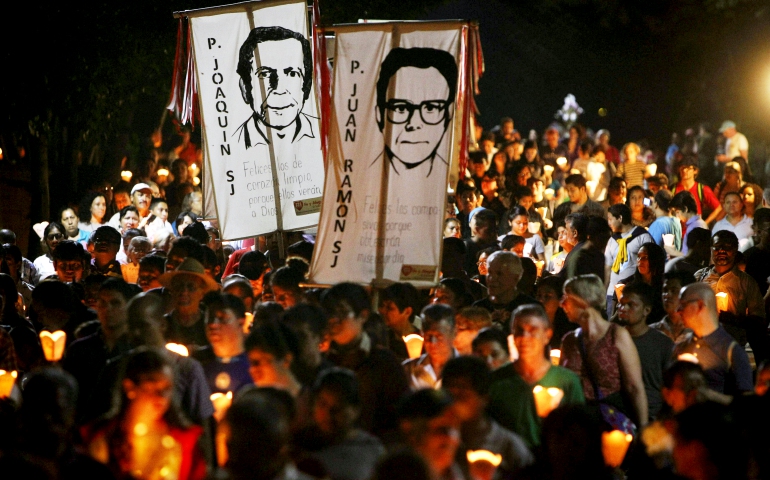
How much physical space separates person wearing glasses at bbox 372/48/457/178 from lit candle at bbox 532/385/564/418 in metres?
2.97

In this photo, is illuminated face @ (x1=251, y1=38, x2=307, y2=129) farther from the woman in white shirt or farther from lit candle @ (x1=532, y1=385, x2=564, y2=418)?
the woman in white shirt

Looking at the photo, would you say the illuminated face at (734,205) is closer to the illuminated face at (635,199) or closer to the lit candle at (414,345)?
the illuminated face at (635,199)

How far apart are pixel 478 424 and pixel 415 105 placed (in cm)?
413

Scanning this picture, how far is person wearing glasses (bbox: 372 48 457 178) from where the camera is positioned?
9031 millimetres

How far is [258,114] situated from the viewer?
10.9 m

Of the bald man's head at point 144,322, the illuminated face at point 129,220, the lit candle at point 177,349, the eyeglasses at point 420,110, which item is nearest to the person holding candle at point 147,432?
the bald man's head at point 144,322

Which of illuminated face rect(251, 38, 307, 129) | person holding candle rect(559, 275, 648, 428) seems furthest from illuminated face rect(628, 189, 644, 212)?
person holding candle rect(559, 275, 648, 428)

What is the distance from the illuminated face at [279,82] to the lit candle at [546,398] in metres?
5.28

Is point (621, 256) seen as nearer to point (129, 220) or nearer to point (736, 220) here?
point (736, 220)

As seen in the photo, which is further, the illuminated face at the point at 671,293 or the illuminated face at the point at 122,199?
the illuminated face at the point at 122,199

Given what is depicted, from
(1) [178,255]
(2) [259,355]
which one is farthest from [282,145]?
(2) [259,355]

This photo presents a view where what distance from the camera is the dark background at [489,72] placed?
17.7m

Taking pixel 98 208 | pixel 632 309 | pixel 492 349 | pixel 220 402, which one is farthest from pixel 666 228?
pixel 220 402

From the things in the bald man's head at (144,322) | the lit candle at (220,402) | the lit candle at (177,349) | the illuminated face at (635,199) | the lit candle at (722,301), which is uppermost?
the bald man's head at (144,322)
